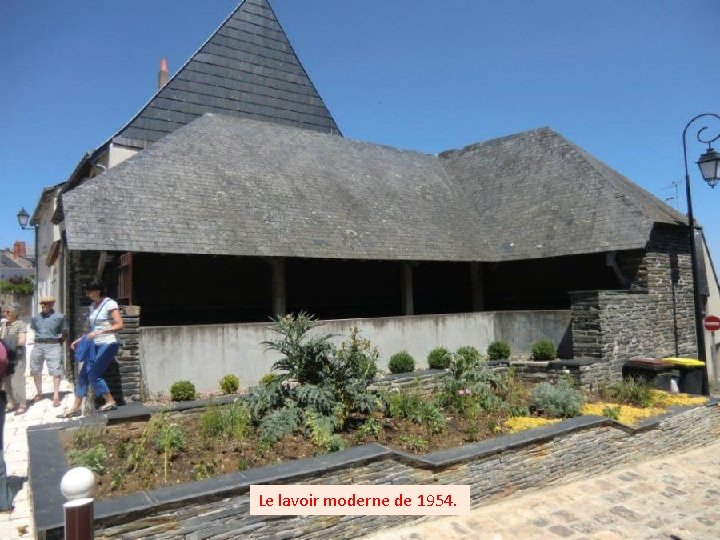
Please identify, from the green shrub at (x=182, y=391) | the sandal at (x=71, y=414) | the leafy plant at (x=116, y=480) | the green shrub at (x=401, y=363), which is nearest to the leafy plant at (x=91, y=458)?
the leafy plant at (x=116, y=480)

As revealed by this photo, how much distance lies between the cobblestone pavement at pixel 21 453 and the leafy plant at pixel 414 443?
140 inches

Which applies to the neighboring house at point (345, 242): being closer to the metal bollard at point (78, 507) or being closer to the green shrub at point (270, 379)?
the green shrub at point (270, 379)

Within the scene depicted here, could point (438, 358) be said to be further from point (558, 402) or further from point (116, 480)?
point (116, 480)

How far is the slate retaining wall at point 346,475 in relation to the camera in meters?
3.99

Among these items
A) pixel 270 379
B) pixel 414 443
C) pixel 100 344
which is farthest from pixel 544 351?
pixel 100 344

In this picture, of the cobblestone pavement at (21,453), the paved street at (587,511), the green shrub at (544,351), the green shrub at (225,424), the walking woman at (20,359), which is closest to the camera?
the cobblestone pavement at (21,453)

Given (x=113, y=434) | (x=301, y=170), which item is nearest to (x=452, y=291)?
(x=301, y=170)

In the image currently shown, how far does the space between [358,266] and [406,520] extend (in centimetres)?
878

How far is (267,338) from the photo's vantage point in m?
9.74

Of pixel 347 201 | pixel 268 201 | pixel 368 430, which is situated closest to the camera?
pixel 368 430

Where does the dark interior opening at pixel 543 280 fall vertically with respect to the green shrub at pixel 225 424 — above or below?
above

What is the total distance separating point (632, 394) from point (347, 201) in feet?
24.3

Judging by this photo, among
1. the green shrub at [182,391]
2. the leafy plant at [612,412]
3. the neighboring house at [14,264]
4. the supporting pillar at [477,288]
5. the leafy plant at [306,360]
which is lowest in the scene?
the leafy plant at [612,412]

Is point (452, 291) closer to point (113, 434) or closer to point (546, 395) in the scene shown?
point (546, 395)
